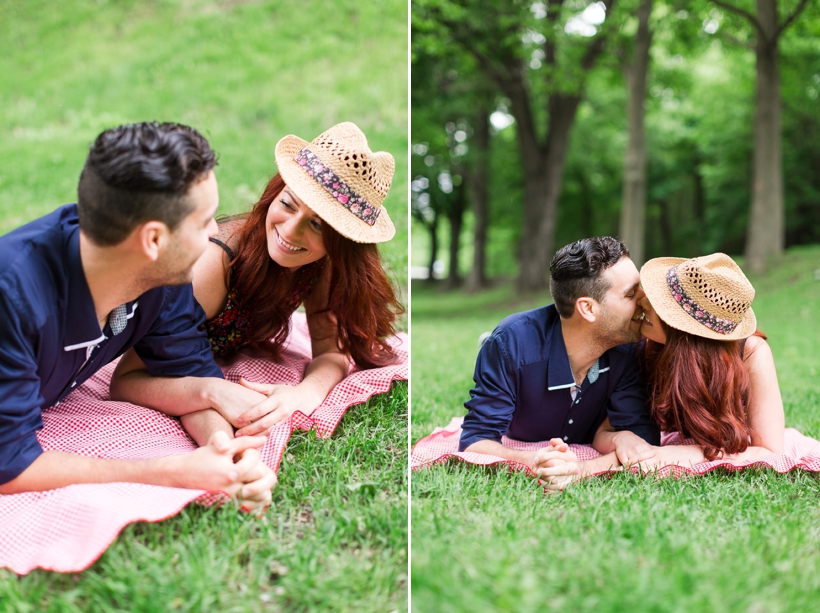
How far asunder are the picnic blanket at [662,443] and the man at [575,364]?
119 millimetres

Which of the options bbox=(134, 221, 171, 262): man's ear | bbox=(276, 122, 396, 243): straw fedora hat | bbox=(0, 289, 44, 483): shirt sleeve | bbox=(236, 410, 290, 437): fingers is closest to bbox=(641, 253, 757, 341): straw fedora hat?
bbox=(276, 122, 396, 243): straw fedora hat

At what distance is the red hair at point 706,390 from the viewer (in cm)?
331

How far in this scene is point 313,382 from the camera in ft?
11.8

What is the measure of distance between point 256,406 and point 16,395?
37.8 inches

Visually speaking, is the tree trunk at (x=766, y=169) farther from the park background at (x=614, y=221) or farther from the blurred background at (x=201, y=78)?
the blurred background at (x=201, y=78)

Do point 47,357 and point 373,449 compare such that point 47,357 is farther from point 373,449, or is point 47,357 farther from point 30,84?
point 30,84

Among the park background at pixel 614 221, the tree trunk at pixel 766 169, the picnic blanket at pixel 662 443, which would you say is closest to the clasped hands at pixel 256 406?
the picnic blanket at pixel 662 443

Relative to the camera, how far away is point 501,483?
116 inches

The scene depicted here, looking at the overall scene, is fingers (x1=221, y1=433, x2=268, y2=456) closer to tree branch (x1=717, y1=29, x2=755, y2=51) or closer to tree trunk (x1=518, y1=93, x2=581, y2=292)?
tree trunk (x1=518, y1=93, x2=581, y2=292)

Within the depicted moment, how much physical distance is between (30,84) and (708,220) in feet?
70.8

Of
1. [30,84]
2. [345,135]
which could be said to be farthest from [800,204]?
[345,135]

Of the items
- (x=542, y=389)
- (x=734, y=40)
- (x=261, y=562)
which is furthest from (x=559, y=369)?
(x=734, y=40)

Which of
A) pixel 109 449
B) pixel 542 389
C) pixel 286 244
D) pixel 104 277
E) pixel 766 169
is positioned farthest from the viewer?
pixel 766 169

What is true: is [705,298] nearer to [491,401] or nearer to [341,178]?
[491,401]
